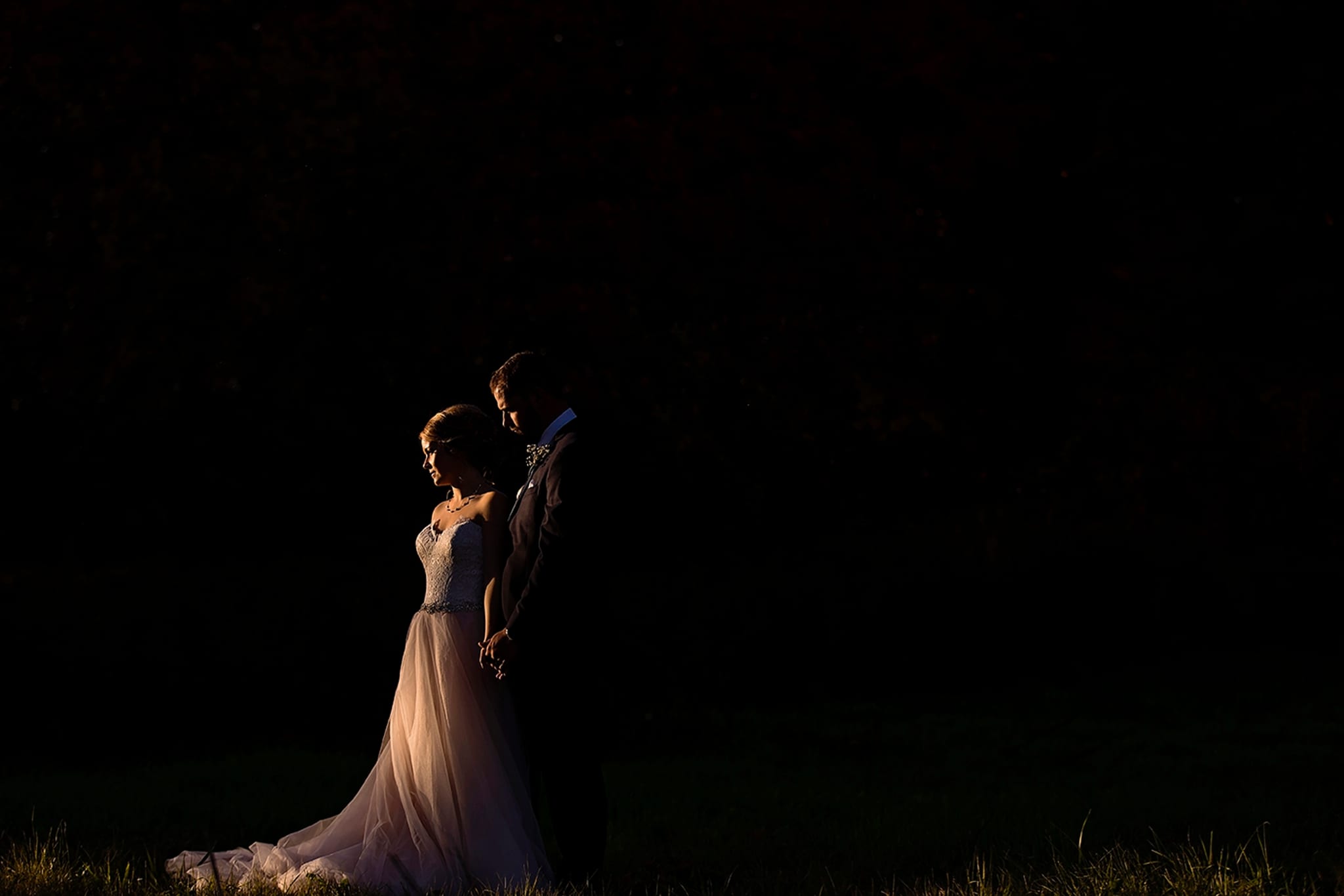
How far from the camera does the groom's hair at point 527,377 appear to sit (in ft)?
20.0

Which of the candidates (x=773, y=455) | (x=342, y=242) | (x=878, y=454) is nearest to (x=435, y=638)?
(x=342, y=242)

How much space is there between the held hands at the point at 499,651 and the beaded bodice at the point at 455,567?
33 cm

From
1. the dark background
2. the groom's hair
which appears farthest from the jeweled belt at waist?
the dark background

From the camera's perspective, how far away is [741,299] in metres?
13.6

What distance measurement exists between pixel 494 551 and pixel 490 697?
0.63m

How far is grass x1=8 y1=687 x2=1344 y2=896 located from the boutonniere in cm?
176

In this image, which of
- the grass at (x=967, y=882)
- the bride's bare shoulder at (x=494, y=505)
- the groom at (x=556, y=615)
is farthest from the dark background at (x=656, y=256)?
the groom at (x=556, y=615)

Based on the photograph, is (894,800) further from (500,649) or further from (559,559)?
(559,559)

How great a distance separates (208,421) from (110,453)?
1076mm

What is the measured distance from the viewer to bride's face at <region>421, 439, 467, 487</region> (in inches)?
254

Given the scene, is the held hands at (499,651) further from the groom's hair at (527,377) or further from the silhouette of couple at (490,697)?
the groom's hair at (527,377)

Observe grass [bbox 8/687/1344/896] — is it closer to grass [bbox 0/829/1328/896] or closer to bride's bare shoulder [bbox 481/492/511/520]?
grass [bbox 0/829/1328/896]

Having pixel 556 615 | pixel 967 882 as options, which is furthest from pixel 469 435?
pixel 967 882

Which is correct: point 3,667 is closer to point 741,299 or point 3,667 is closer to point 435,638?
point 741,299
